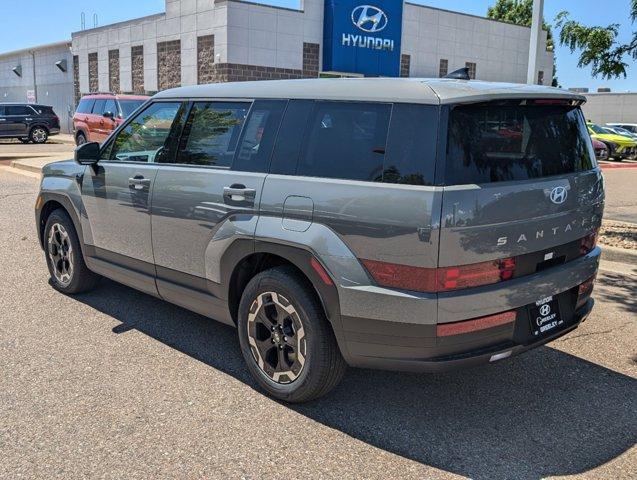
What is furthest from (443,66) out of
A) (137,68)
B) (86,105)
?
(86,105)

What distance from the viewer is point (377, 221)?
122 inches

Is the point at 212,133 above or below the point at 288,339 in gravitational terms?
above

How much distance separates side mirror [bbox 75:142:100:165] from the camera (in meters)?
4.91

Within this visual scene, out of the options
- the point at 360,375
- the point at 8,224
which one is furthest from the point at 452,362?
the point at 8,224

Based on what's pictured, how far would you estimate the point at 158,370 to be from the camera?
4094mm

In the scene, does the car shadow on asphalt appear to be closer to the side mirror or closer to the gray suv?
the gray suv

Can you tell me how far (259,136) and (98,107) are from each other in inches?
618

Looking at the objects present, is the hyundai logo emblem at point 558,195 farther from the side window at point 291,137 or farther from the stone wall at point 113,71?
the stone wall at point 113,71

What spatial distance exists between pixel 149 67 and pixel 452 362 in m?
30.8

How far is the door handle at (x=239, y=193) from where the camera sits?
3.69m

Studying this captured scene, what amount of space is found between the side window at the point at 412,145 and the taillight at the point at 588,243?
1.27m

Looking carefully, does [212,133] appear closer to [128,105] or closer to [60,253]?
[60,253]

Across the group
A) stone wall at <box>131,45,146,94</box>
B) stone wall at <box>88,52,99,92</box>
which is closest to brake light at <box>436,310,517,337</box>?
stone wall at <box>131,45,146,94</box>

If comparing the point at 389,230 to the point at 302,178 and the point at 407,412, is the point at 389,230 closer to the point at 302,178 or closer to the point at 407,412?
the point at 302,178
